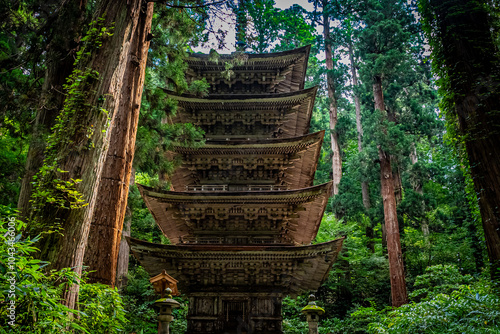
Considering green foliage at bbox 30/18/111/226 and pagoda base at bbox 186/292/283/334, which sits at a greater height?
green foliage at bbox 30/18/111/226

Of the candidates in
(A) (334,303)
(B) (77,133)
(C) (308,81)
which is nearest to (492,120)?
(B) (77,133)

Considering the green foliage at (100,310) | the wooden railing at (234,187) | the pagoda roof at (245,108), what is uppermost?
the pagoda roof at (245,108)

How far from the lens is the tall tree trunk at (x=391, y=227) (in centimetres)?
1216

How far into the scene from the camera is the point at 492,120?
430 cm

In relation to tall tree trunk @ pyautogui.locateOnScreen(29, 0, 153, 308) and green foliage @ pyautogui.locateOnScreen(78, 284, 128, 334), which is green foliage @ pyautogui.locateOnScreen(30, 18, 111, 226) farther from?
green foliage @ pyautogui.locateOnScreen(78, 284, 128, 334)

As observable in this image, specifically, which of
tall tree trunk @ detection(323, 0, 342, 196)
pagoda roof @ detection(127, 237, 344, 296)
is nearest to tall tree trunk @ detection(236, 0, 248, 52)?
pagoda roof @ detection(127, 237, 344, 296)

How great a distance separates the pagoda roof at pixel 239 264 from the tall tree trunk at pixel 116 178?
11.6 feet

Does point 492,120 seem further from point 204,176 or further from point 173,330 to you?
point 173,330

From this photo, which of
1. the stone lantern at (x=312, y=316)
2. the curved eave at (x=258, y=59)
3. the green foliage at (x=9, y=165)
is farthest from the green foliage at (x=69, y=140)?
the curved eave at (x=258, y=59)

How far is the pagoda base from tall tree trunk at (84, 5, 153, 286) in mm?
4613

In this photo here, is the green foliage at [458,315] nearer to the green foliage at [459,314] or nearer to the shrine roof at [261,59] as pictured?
the green foliage at [459,314]

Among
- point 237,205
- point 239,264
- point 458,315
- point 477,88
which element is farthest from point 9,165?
point 458,315

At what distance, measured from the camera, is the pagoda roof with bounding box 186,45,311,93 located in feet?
36.8

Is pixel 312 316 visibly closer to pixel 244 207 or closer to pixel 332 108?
pixel 244 207
